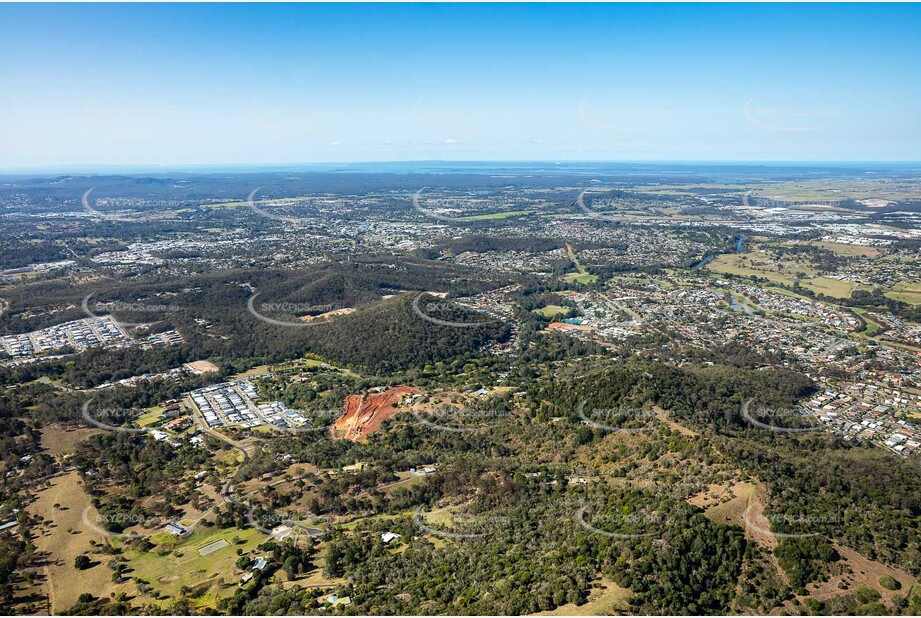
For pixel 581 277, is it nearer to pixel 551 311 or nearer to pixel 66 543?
pixel 551 311

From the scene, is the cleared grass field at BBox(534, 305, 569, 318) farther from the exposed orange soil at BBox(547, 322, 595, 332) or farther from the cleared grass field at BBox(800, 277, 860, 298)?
the cleared grass field at BBox(800, 277, 860, 298)

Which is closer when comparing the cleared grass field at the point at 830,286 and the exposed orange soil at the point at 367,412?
the exposed orange soil at the point at 367,412

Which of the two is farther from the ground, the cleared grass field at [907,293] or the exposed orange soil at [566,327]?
the cleared grass field at [907,293]

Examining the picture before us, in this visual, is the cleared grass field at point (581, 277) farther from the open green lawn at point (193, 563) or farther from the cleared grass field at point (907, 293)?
the open green lawn at point (193, 563)

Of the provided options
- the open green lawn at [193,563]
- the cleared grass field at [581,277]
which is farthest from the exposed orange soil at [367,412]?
the cleared grass field at [581,277]

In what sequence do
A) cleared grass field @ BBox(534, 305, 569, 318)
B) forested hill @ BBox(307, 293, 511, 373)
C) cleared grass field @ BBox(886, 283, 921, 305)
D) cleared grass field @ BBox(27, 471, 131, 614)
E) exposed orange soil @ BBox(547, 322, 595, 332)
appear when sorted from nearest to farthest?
cleared grass field @ BBox(27, 471, 131, 614), forested hill @ BBox(307, 293, 511, 373), exposed orange soil @ BBox(547, 322, 595, 332), cleared grass field @ BBox(534, 305, 569, 318), cleared grass field @ BBox(886, 283, 921, 305)

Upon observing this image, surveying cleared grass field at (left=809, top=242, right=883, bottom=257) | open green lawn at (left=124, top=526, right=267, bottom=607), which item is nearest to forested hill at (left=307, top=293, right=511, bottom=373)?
open green lawn at (left=124, top=526, right=267, bottom=607)

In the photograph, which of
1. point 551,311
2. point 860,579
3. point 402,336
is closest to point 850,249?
point 551,311

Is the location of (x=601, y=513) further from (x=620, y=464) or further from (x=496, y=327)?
(x=496, y=327)
